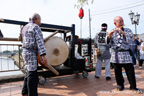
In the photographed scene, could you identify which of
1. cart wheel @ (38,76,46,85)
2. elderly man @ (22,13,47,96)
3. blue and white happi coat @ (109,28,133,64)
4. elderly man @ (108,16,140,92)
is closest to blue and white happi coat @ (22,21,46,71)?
elderly man @ (22,13,47,96)

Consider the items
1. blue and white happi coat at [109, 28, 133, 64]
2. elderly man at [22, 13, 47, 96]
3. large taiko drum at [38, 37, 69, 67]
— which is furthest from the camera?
large taiko drum at [38, 37, 69, 67]

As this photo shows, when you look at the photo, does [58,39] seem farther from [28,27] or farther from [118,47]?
[118,47]

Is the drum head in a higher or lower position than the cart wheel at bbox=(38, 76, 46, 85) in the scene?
higher

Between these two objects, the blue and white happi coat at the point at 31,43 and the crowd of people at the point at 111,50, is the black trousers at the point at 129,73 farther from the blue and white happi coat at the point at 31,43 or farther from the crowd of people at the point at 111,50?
the blue and white happi coat at the point at 31,43

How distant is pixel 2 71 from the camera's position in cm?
363

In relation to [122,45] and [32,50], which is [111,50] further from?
[32,50]

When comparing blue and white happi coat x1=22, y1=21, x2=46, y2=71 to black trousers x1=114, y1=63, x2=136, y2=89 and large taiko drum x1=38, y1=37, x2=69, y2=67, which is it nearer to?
large taiko drum x1=38, y1=37, x2=69, y2=67

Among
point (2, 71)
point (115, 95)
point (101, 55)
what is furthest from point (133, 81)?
point (2, 71)

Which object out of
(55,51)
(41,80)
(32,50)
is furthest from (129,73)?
(41,80)

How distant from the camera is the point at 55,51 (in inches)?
122

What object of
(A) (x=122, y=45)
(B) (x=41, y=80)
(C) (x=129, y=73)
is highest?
(A) (x=122, y=45)

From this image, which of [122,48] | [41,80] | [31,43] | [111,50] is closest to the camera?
[31,43]

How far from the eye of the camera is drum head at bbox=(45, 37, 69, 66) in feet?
9.78

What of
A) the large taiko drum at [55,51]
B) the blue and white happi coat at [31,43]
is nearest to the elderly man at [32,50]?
the blue and white happi coat at [31,43]
